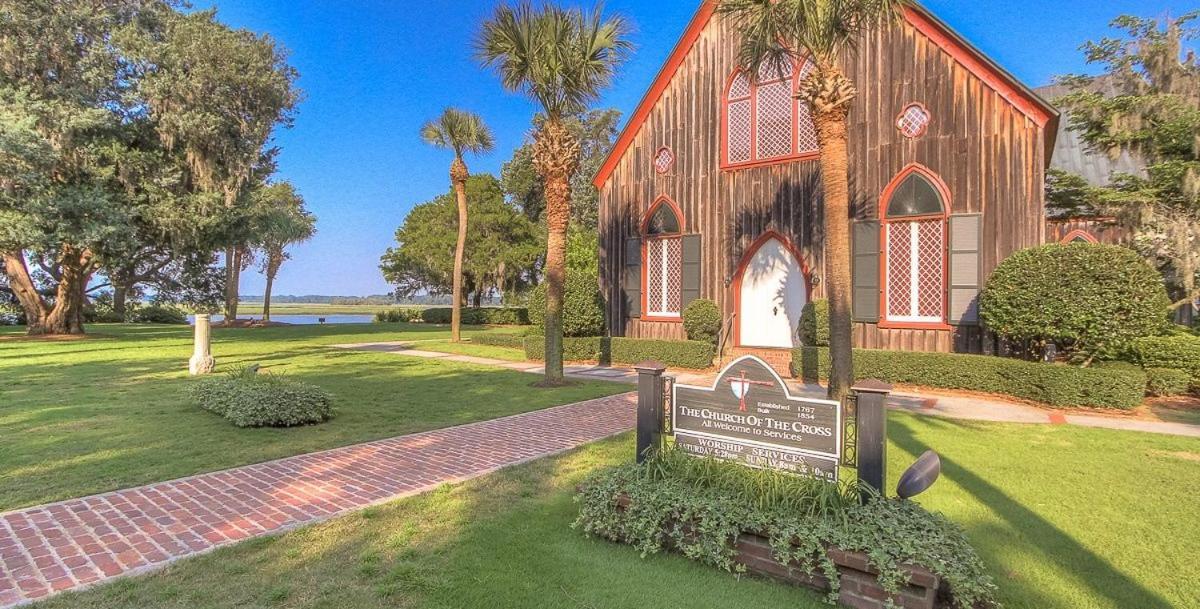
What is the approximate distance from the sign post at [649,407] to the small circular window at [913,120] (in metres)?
11.8

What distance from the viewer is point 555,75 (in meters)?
10.9

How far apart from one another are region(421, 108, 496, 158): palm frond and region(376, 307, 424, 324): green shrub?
74.4ft

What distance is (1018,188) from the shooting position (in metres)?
12.1

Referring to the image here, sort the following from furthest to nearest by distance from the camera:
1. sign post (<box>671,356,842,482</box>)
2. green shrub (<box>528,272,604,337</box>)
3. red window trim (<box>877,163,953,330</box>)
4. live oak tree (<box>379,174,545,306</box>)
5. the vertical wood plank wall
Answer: live oak tree (<box>379,174,545,306</box>) → green shrub (<box>528,272,604,337</box>) → red window trim (<box>877,163,953,330</box>) → the vertical wood plank wall → sign post (<box>671,356,842,482</box>)

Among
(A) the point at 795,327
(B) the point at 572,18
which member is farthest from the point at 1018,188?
(B) the point at 572,18

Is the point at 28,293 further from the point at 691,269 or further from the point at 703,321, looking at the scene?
the point at 703,321

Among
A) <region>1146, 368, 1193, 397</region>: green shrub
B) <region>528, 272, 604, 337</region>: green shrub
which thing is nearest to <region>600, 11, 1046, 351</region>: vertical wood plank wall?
<region>528, 272, 604, 337</region>: green shrub

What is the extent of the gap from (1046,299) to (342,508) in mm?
11377

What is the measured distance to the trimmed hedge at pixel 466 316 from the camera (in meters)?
38.4

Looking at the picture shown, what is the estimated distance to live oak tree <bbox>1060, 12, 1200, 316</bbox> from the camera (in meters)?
12.3

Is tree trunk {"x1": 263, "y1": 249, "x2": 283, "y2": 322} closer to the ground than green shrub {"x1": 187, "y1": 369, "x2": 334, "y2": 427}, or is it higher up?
higher up

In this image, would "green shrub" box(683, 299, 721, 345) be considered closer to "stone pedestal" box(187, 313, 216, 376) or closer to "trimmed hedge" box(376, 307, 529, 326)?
"stone pedestal" box(187, 313, 216, 376)

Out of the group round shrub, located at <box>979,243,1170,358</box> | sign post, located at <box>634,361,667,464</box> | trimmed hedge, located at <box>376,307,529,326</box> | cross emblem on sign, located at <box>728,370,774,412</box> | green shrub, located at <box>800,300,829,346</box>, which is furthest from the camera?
trimmed hedge, located at <box>376,307,529,326</box>

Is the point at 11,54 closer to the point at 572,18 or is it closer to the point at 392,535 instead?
the point at 572,18
